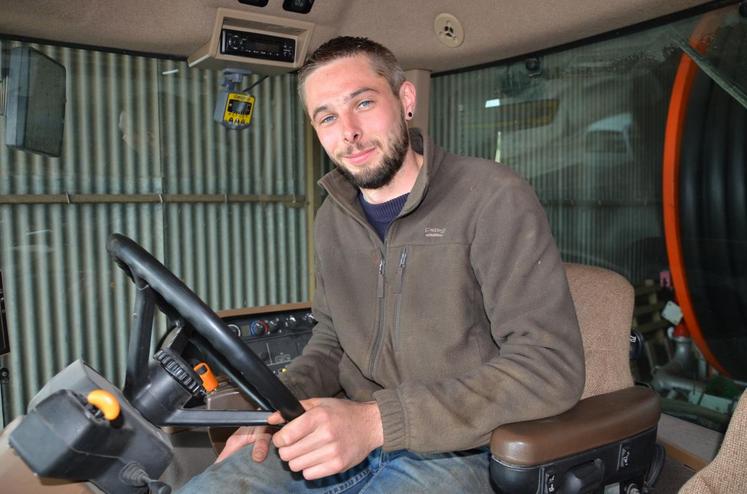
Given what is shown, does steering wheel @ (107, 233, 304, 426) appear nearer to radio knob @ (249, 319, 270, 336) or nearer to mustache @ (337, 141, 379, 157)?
mustache @ (337, 141, 379, 157)

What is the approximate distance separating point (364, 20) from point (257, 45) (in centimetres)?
45

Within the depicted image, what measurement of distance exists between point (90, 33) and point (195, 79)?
84 centimetres

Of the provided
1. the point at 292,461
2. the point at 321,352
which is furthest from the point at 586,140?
the point at 292,461

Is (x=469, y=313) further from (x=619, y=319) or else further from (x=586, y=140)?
(x=586, y=140)

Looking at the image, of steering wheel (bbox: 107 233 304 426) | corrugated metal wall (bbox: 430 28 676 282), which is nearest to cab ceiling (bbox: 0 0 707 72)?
corrugated metal wall (bbox: 430 28 676 282)

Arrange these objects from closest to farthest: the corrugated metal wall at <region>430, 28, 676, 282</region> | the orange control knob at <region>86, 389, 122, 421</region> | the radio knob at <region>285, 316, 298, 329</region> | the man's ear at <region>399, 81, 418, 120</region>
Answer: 1. the orange control knob at <region>86, 389, 122, 421</region>
2. the man's ear at <region>399, 81, 418, 120</region>
3. the radio knob at <region>285, 316, 298, 329</region>
4. the corrugated metal wall at <region>430, 28, 676, 282</region>

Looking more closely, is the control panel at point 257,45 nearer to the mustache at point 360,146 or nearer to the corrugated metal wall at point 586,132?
the corrugated metal wall at point 586,132

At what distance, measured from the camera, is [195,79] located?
11.2ft

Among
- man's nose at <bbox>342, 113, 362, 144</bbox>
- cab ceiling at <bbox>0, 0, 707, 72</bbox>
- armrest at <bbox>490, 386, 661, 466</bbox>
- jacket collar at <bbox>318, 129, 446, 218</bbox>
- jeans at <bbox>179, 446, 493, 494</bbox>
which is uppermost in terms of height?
cab ceiling at <bbox>0, 0, 707, 72</bbox>

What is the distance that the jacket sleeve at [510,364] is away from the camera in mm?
1255

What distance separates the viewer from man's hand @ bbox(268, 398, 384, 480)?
1155 mm

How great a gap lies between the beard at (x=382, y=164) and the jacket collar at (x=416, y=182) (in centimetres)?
6

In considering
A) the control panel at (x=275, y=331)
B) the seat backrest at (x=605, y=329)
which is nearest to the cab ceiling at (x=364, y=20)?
the control panel at (x=275, y=331)

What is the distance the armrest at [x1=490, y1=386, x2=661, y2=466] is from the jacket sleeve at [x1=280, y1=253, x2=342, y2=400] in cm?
57
